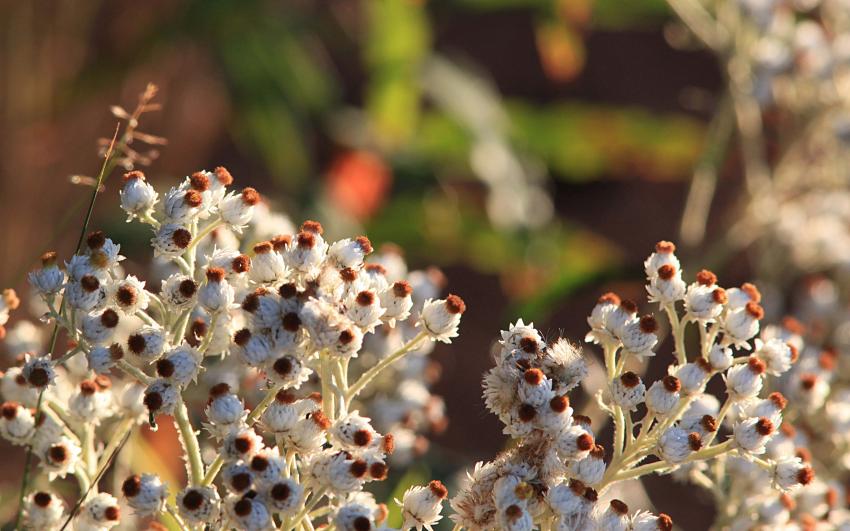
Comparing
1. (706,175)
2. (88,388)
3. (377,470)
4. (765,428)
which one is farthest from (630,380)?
(706,175)

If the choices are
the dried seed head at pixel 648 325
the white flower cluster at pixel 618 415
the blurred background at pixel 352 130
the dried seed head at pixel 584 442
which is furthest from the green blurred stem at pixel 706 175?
the dried seed head at pixel 584 442

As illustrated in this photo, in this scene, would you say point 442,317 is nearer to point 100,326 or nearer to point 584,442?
point 584,442

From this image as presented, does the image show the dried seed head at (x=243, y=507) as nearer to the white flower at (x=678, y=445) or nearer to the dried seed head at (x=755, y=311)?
the white flower at (x=678, y=445)

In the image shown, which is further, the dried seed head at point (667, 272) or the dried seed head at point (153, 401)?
the dried seed head at point (667, 272)

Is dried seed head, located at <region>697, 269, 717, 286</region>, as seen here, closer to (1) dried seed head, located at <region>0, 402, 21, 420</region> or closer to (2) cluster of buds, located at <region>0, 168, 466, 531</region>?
(2) cluster of buds, located at <region>0, 168, 466, 531</region>

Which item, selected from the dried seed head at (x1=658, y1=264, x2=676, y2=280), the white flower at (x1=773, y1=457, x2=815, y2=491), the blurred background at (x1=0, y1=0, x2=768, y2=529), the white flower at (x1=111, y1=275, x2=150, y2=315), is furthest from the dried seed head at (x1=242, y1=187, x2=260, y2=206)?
the blurred background at (x1=0, y1=0, x2=768, y2=529)

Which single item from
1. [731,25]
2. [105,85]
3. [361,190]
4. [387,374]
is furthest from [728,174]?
[387,374]
